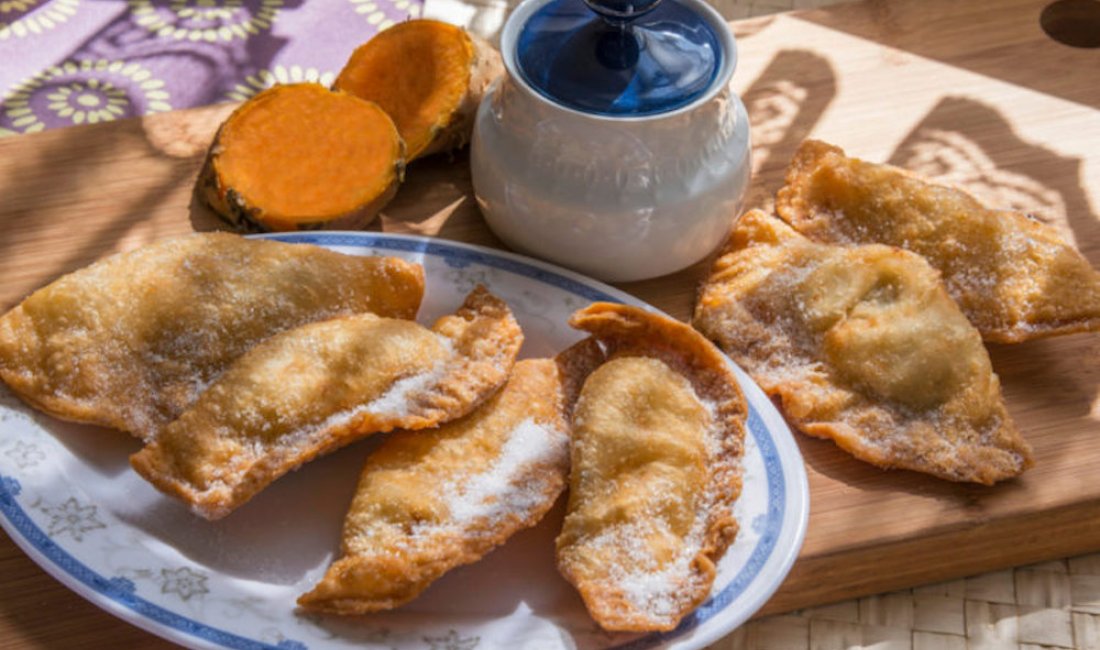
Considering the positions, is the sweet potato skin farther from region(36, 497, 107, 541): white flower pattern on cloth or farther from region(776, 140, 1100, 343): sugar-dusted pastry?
region(36, 497, 107, 541): white flower pattern on cloth

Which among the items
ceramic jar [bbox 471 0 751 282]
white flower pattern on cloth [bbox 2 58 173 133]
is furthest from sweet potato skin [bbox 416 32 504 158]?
white flower pattern on cloth [bbox 2 58 173 133]

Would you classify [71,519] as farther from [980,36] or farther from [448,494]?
[980,36]

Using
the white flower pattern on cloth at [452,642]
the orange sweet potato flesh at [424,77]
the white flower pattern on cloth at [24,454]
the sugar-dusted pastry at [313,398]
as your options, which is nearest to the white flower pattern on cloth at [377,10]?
the orange sweet potato flesh at [424,77]

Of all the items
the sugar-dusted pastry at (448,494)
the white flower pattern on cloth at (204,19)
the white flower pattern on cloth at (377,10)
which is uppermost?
the sugar-dusted pastry at (448,494)

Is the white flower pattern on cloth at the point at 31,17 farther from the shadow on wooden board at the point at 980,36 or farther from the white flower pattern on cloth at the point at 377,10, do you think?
the shadow on wooden board at the point at 980,36

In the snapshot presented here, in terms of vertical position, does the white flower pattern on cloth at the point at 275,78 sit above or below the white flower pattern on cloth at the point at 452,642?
below

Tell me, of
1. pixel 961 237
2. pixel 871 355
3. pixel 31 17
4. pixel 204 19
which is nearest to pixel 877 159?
pixel 961 237

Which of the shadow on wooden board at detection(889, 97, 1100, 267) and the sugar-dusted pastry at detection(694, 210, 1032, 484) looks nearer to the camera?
the sugar-dusted pastry at detection(694, 210, 1032, 484)
